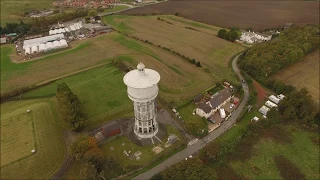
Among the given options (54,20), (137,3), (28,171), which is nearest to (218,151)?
(28,171)

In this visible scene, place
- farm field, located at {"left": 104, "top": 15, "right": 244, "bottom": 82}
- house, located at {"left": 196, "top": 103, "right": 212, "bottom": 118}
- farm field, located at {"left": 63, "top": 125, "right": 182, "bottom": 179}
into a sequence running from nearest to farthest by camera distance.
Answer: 1. farm field, located at {"left": 63, "top": 125, "right": 182, "bottom": 179}
2. house, located at {"left": 196, "top": 103, "right": 212, "bottom": 118}
3. farm field, located at {"left": 104, "top": 15, "right": 244, "bottom": 82}

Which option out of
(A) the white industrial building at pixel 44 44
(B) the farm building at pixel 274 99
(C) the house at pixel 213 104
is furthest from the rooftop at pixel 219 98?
(A) the white industrial building at pixel 44 44

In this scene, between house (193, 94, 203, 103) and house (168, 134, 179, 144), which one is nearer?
house (168, 134, 179, 144)

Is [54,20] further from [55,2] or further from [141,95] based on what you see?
[141,95]

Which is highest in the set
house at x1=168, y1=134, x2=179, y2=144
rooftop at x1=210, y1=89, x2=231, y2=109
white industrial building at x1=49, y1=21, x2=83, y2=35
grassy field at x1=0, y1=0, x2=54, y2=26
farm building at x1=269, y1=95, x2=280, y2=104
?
grassy field at x1=0, y1=0, x2=54, y2=26

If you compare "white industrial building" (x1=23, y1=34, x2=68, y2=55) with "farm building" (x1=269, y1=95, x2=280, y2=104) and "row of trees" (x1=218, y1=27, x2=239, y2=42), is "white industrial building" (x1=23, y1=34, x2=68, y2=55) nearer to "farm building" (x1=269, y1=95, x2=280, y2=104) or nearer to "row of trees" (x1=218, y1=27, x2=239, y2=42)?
"row of trees" (x1=218, y1=27, x2=239, y2=42)

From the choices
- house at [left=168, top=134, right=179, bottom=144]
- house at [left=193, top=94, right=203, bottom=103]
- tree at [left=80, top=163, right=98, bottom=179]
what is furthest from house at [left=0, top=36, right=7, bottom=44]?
house at [left=168, top=134, right=179, bottom=144]

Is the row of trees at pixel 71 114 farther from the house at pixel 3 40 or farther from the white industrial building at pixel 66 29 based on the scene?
the house at pixel 3 40
